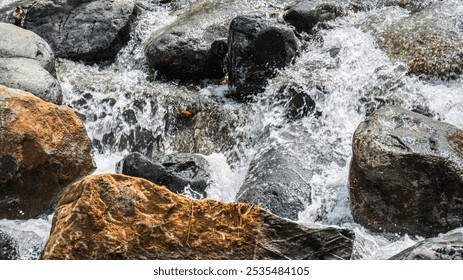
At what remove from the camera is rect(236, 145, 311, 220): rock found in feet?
21.2

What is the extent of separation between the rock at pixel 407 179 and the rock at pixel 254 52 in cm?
231

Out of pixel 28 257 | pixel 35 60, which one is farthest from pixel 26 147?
pixel 35 60

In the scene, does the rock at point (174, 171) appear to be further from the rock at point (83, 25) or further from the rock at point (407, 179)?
the rock at point (83, 25)

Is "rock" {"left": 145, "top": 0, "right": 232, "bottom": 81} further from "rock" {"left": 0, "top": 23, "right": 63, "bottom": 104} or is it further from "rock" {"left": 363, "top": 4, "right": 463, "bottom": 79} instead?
"rock" {"left": 363, "top": 4, "right": 463, "bottom": 79}

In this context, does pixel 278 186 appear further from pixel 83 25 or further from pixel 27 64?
pixel 83 25

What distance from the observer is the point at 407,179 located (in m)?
5.95

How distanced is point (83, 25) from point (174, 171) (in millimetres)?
3785

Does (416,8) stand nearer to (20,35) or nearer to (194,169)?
(194,169)

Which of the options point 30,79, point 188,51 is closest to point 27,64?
point 30,79

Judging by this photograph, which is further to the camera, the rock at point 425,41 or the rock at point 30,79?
the rock at point 425,41

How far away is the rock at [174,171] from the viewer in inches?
269

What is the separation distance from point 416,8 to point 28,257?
684 cm

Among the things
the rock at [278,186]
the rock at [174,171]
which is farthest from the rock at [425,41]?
the rock at [174,171]
